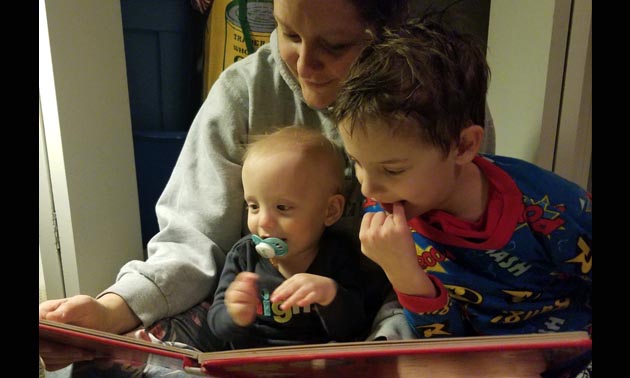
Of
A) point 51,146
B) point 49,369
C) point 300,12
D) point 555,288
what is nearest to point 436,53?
point 300,12

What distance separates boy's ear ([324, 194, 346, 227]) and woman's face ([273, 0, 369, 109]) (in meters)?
0.11

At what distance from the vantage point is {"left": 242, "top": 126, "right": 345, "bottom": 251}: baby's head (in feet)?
2.03

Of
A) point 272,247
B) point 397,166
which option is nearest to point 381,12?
point 397,166

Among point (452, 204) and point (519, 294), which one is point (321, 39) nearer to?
point (452, 204)

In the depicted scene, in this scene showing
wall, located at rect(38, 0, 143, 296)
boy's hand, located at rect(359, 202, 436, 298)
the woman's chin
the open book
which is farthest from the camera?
wall, located at rect(38, 0, 143, 296)

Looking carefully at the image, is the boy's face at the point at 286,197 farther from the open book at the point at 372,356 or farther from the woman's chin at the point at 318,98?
the open book at the point at 372,356

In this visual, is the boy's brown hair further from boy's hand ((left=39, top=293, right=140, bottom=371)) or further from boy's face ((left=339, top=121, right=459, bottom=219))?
boy's hand ((left=39, top=293, right=140, bottom=371))

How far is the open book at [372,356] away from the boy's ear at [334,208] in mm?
238

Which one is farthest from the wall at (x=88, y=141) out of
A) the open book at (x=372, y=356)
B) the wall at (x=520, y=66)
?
the wall at (x=520, y=66)

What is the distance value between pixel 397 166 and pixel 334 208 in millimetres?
156

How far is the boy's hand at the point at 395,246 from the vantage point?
52cm

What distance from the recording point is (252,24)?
2.65ft

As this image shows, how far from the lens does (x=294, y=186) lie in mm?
616

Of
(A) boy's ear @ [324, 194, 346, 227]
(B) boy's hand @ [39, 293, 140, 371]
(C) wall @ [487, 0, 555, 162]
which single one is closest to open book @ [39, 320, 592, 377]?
(B) boy's hand @ [39, 293, 140, 371]
